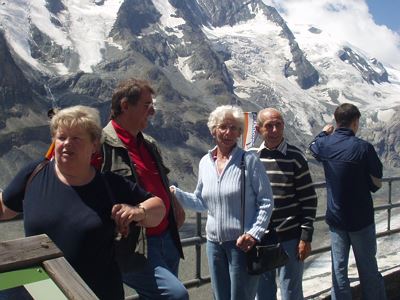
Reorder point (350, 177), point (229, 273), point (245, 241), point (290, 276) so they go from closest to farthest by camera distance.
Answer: point (245, 241)
point (229, 273)
point (290, 276)
point (350, 177)

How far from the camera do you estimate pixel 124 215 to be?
2.88 m

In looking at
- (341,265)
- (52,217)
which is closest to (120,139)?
(52,217)

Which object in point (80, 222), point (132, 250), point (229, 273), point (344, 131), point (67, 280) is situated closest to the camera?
point (67, 280)

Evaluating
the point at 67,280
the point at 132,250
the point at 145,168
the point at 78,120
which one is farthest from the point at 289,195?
the point at 67,280

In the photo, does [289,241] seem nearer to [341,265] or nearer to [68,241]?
[341,265]

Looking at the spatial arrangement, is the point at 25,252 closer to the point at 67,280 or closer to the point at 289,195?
the point at 67,280

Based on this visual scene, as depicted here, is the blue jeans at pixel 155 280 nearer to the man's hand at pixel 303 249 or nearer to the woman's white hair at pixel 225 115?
the woman's white hair at pixel 225 115

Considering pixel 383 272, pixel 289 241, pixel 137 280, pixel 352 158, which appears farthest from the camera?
pixel 383 272

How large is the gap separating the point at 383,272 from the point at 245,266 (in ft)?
9.69

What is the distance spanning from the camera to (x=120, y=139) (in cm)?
368

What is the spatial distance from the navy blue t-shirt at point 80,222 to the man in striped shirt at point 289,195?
6.48ft

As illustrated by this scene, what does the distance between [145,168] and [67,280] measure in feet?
5.18

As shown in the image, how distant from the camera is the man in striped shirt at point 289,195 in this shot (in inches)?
184

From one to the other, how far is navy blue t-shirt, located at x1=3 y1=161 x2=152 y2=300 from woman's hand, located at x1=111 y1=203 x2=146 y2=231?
0.29ft
